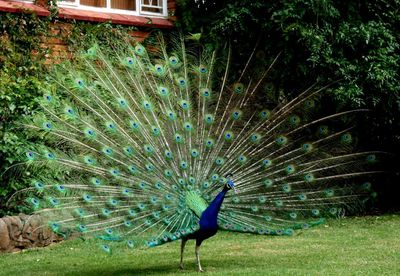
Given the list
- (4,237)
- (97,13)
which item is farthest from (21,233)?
A: (97,13)

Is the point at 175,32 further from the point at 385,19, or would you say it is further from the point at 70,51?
the point at 385,19

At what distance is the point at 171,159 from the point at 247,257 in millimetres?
1619

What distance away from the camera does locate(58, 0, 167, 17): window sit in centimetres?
1306

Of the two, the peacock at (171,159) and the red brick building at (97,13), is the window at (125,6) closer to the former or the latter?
the red brick building at (97,13)

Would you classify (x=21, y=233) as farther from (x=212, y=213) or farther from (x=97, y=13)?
(x=97, y=13)

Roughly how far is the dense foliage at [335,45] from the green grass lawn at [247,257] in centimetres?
214

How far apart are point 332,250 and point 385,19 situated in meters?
4.80

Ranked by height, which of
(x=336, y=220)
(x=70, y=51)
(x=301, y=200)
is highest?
(x=70, y=51)

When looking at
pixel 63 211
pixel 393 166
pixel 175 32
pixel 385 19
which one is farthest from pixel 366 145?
pixel 63 211

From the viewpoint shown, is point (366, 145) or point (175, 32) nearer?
point (366, 145)

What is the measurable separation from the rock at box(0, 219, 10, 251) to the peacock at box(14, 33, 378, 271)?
130 cm

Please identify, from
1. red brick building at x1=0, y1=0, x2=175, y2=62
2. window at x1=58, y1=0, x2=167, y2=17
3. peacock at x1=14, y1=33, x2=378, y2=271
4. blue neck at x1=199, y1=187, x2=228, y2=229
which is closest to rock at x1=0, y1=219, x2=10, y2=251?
peacock at x1=14, y1=33, x2=378, y2=271

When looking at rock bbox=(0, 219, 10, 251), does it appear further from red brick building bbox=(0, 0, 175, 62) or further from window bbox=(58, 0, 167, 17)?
window bbox=(58, 0, 167, 17)

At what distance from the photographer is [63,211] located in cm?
739
